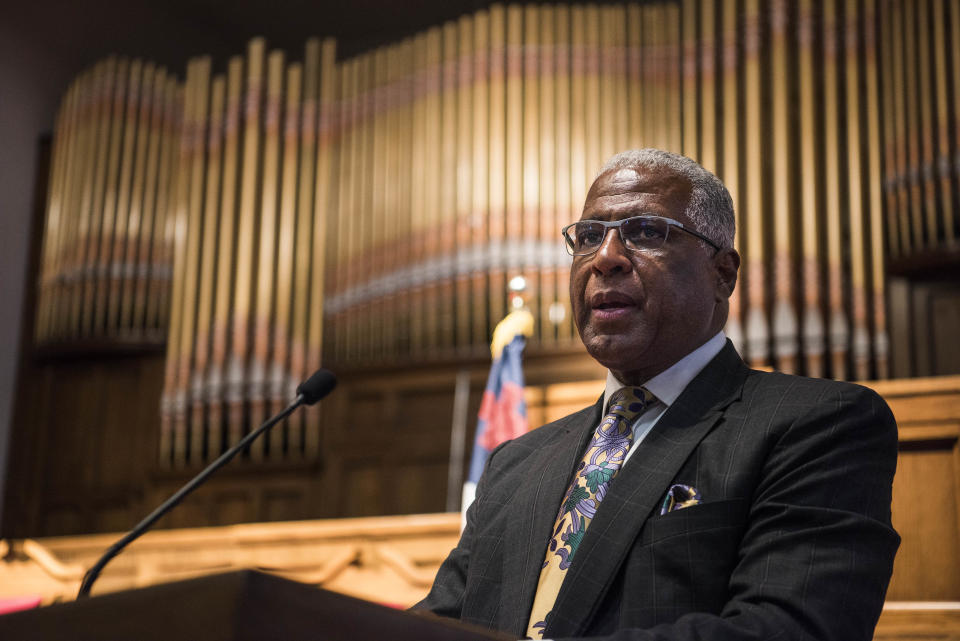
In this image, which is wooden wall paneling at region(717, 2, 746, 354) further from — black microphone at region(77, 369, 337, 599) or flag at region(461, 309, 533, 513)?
black microphone at region(77, 369, 337, 599)

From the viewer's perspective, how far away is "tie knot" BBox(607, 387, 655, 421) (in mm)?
1945

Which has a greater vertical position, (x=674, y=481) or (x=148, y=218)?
(x=148, y=218)

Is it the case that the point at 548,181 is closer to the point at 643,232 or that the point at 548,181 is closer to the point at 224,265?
the point at 224,265

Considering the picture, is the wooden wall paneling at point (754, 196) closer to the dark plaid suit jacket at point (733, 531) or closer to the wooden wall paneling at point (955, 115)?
the wooden wall paneling at point (955, 115)

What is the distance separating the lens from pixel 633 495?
174 centimetres

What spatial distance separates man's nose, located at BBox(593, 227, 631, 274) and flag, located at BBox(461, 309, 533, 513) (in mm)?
2278

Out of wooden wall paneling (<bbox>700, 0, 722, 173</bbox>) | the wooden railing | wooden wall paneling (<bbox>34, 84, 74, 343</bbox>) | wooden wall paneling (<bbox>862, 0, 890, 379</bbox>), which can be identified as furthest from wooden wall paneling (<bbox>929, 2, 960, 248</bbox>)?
wooden wall paneling (<bbox>34, 84, 74, 343</bbox>)

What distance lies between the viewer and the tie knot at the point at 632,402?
195 centimetres

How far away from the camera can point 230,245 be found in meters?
6.29

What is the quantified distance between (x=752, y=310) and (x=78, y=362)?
3.85 metres

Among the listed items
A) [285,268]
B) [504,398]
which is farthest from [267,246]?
[504,398]

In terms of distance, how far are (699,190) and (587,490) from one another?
559 mm

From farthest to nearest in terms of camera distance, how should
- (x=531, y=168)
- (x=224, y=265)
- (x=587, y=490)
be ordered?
1. (x=224, y=265)
2. (x=531, y=168)
3. (x=587, y=490)

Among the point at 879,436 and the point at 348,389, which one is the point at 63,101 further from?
the point at 879,436
